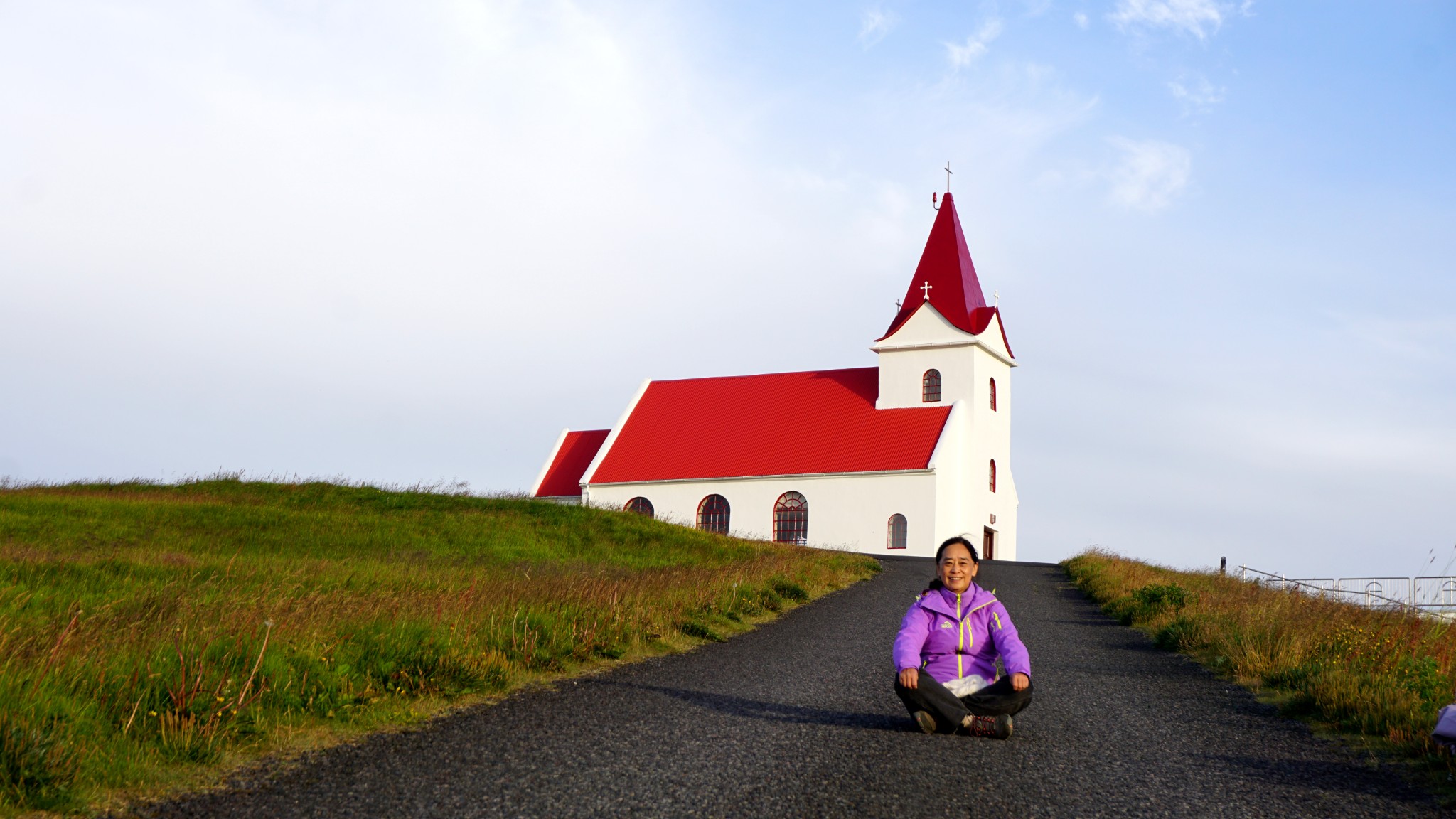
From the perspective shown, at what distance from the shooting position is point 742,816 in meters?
4.86

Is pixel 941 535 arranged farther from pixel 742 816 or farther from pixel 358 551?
pixel 742 816

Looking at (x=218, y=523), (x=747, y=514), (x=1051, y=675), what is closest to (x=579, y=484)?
(x=747, y=514)

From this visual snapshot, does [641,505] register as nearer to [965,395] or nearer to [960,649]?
[965,395]

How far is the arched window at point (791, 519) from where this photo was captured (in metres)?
38.9

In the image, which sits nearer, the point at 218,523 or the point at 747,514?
the point at 218,523

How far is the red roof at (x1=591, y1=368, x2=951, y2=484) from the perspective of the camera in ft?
128

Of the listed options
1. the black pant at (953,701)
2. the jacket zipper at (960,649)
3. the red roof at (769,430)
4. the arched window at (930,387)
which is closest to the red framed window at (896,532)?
the red roof at (769,430)

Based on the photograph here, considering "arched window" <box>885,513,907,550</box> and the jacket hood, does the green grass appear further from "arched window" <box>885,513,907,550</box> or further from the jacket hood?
"arched window" <box>885,513,907,550</box>

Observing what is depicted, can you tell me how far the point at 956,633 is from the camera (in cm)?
726

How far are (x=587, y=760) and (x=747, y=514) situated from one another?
3376 centimetres

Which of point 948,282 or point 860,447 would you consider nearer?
point 860,447

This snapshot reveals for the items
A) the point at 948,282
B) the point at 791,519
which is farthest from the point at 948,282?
the point at 791,519

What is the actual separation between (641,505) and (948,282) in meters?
13.6

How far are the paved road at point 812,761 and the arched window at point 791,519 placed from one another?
94.9 feet
